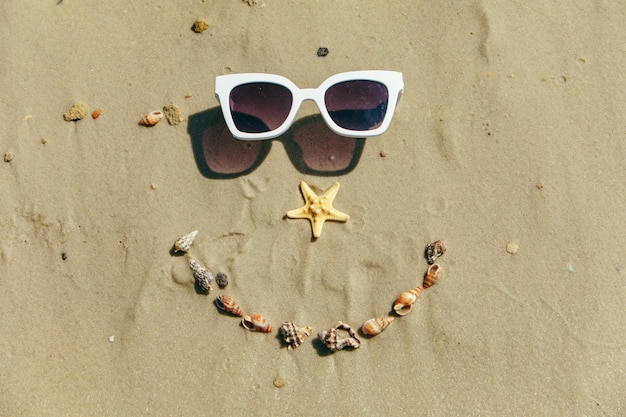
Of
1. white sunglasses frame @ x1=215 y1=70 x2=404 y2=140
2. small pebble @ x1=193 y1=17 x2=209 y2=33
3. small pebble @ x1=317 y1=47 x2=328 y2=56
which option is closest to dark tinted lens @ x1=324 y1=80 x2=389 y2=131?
white sunglasses frame @ x1=215 y1=70 x2=404 y2=140

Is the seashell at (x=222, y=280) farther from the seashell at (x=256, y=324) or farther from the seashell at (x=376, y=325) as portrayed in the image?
the seashell at (x=376, y=325)

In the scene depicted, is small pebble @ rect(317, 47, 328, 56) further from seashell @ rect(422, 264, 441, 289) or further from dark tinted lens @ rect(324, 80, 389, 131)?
seashell @ rect(422, 264, 441, 289)

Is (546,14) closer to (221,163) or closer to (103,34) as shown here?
(221,163)

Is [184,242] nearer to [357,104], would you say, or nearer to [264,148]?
[264,148]

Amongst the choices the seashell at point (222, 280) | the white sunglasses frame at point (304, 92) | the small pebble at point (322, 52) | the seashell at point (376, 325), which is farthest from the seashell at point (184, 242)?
the small pebble at point (322, 52)

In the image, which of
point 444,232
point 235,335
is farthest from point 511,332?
point 235,335
